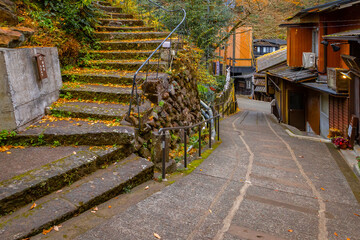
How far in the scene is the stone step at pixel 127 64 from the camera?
8586mm

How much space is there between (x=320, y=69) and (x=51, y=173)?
1502cm

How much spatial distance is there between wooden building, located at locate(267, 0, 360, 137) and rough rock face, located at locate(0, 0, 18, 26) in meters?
10.5

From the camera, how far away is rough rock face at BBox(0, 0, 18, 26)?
22.3ft

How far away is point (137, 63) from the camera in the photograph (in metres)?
8.70

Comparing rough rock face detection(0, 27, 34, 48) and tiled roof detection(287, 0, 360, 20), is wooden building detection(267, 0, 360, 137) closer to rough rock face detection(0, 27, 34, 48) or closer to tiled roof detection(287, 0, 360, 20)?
tiled roof detection(287, 0, 360, 20)

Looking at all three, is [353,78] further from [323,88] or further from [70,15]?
[70,15]

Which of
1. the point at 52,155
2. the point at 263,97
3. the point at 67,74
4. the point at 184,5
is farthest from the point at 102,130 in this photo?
the point at 263,97

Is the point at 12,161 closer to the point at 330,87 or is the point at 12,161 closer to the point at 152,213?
the point at 152,213

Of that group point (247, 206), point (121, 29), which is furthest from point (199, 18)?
point (247, 206)

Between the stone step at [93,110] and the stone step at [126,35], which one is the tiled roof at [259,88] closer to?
the stone step at [126,35]

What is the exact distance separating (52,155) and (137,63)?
14.5 ft

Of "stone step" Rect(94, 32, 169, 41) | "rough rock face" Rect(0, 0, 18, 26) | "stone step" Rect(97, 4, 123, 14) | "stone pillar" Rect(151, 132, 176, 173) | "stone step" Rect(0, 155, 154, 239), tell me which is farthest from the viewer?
"stone step" Rect(97, 4, 123, 14)

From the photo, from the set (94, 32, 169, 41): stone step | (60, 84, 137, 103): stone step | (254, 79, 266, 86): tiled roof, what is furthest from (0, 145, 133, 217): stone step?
(254, 79, 266, 86): tiled roof

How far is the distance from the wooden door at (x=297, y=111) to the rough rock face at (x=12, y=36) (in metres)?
17.5
